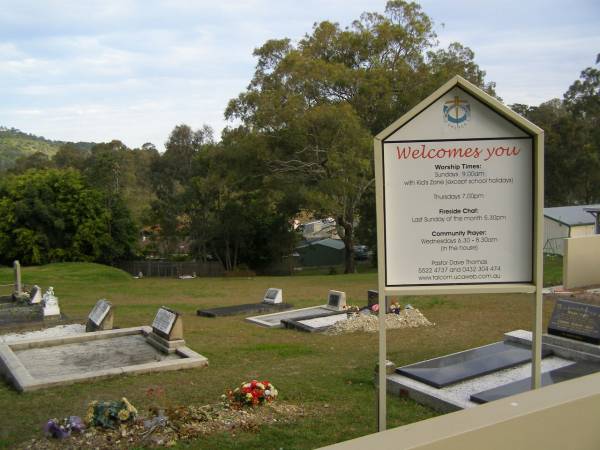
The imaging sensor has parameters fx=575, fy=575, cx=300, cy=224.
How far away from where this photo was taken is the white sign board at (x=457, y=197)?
4234 mm

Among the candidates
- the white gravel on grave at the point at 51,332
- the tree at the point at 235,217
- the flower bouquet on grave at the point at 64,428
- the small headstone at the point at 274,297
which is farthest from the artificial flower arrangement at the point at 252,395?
the tree at the point at 235,217

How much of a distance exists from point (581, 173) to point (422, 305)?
34.7 metres

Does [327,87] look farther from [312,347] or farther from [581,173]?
[581,173]

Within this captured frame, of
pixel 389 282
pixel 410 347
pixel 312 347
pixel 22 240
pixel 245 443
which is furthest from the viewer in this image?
pixel 22 240

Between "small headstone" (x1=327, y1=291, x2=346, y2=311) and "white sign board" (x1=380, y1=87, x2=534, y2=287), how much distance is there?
9.20 m

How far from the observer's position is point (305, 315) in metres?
13.3

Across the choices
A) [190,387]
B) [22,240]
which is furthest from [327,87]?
[190,387]

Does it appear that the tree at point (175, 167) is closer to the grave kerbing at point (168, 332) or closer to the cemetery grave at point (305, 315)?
the cemetery grave at point (305, 315)

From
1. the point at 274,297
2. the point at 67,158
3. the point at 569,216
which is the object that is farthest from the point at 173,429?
the point at 67,158

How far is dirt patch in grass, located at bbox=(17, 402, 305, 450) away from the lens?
16.4 feet

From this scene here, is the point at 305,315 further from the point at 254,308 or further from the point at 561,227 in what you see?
the point at 561,227

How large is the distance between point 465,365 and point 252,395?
8.30 ft

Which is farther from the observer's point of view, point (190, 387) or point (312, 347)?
point (312, 347)

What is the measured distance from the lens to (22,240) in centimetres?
3459
